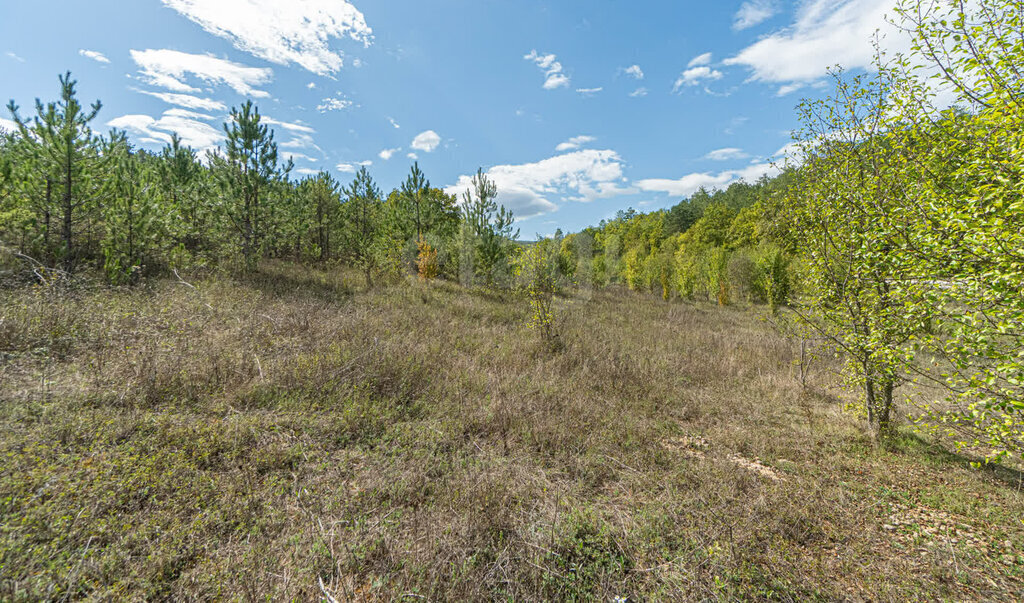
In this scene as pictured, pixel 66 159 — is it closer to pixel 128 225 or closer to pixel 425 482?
pixel 128 225

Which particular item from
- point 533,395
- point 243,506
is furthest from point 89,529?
point 533,395

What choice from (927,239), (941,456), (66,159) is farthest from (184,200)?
(941,456)

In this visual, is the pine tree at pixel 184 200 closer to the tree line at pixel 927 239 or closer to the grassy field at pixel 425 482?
the grassy field at pixel 425 482

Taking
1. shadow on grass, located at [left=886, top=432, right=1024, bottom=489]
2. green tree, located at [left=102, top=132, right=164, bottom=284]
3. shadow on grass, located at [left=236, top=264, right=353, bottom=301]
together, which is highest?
green tree, located at [left=102, top=132, right=164, bottom=284]

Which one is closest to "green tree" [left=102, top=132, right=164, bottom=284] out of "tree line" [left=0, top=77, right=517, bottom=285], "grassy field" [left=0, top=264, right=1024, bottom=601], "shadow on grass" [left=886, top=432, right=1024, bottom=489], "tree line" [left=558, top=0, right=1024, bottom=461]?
"tree line" [left=0, top=77, right=517, bottom=285]

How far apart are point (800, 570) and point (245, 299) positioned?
478 inches

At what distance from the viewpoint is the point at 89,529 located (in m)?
2.62

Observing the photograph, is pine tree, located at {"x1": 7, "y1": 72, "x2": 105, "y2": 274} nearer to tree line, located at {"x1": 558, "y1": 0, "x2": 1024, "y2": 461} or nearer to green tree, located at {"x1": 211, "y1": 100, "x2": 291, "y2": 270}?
green tree, located at {"x1": 211, "y1": 100, "x2": 291, "y2": 270}

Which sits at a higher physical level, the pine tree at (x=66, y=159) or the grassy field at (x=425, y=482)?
the pine tree at (x=66, y=159)

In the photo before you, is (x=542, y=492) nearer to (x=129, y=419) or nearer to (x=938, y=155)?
(x=129, y=419)

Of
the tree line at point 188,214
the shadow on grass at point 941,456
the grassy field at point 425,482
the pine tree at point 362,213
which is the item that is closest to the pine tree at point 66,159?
the tree line at point 188,214

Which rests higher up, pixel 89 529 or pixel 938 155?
pixel 938 155

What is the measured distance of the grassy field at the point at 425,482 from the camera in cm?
256

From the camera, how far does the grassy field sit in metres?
2.56
